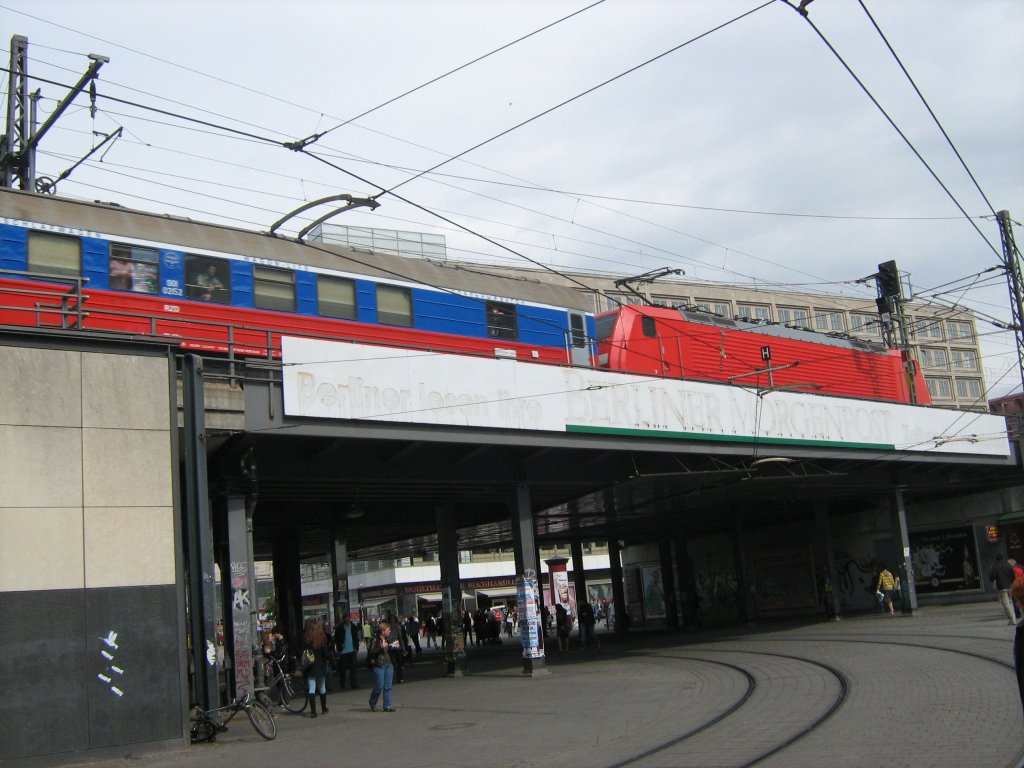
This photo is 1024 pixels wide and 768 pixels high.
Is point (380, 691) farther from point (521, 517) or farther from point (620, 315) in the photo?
point (620, 315)

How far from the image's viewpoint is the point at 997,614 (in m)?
27.3

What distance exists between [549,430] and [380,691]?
6.49m

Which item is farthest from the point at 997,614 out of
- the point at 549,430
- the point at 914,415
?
the point at 549,430

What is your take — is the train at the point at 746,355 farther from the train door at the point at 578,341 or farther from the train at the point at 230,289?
the train at the point at 230,289

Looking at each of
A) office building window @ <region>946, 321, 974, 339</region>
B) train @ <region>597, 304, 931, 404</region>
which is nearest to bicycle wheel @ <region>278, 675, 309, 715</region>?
train @ <region>597, 304, 931, 404</region>

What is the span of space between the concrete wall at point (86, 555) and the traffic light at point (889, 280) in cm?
3252

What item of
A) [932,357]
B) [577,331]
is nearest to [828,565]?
[577,331]

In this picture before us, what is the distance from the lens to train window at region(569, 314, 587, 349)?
26.1m

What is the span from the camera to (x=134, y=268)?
17797 mm

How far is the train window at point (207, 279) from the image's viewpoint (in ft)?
60.8

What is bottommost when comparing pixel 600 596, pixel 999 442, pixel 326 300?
pixel 600 596

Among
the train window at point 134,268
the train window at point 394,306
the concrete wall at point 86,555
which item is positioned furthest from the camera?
the train window at point 394,306

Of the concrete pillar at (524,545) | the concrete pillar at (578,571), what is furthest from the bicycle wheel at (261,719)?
the concrete pillar at (578,571)

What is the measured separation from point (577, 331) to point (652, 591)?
85.2ft
